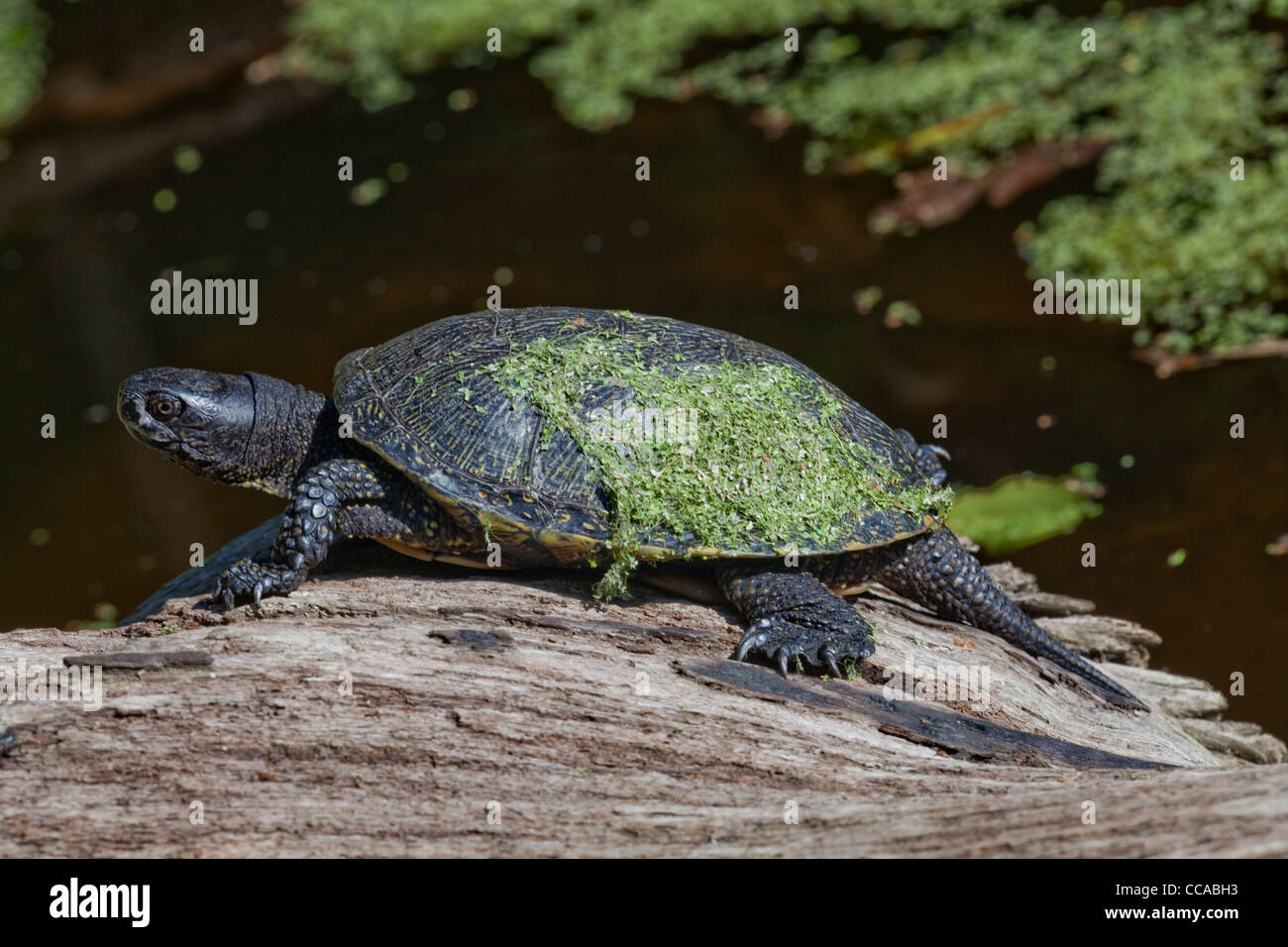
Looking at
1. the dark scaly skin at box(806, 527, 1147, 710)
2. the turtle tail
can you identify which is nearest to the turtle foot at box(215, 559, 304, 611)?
the dark scaly skin at box(806, 527, 1147, 710)

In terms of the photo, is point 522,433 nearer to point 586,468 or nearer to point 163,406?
point 586,468

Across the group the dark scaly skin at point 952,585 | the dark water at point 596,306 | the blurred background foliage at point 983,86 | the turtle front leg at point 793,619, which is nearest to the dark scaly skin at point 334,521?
the turtle front leg at point 793,619

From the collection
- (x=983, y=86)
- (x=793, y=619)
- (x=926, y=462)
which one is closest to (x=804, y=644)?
(x=793, y=619)

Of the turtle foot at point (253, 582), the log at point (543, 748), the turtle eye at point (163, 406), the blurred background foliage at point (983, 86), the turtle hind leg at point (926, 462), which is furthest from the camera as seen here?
the blurred background foliage at point (983, 86)

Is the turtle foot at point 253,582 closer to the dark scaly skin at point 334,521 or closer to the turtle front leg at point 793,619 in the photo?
the dark scaly skin at point 334,521

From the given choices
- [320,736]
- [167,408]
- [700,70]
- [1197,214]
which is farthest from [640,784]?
[700,70]
